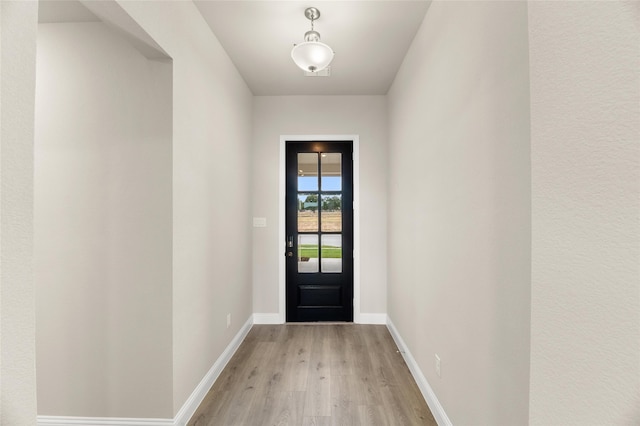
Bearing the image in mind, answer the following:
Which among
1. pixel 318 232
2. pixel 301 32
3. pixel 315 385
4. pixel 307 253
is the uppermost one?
pixel 301 32

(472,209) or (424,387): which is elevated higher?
(472,209)

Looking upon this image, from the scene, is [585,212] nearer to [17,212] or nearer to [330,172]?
[17,212]

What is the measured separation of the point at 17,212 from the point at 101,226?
1098mm

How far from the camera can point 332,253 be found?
3818 millimetres

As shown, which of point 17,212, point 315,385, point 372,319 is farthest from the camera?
point 372,319

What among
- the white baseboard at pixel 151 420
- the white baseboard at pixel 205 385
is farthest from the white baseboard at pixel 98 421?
the white baseboard at pixel 205 385

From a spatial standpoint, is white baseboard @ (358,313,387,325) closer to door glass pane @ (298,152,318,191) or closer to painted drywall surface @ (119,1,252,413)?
painted drywall surface @ (119,1,252,413)

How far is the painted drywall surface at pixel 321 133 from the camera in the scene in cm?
376

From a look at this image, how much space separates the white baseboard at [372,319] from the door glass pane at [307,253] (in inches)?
31.4

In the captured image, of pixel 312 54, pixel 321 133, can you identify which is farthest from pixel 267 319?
pixel 312 54

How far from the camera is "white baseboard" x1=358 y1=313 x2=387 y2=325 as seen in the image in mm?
3729

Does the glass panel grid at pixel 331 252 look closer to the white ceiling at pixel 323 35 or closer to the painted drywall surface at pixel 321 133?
the painted drywall surface at pixel 321 133

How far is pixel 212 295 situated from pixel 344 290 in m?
1.81

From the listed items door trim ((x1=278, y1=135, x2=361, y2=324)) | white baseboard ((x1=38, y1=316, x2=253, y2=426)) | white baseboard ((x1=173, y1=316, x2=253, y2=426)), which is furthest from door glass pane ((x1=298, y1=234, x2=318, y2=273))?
white baseboard ((x1=38, y1=316, x2=253, y2=426))
